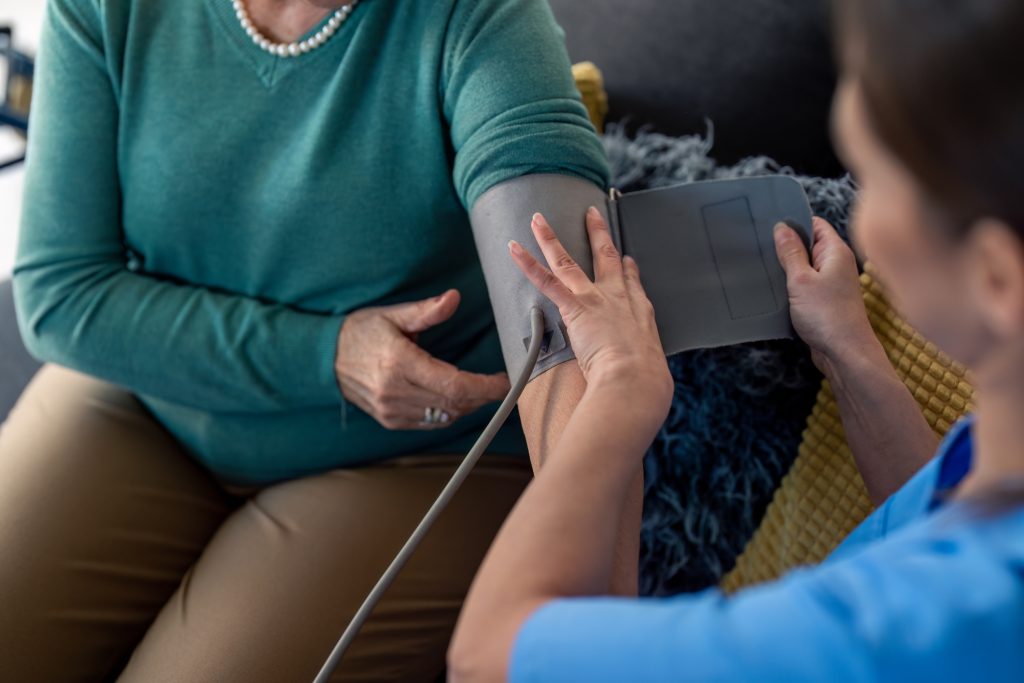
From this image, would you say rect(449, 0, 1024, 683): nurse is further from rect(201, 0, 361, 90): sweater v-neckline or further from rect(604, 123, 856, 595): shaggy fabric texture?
rect(201, 0, 361, 90): sweater v-neckline

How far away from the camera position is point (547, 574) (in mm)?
564

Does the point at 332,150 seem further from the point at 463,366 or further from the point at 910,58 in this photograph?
the point at 910,58

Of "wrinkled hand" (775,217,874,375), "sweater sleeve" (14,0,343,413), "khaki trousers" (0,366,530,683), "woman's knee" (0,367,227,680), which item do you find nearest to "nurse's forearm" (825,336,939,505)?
"wrinkled hand" (775,217,874,375)

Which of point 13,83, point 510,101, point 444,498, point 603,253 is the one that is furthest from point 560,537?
point 13,83

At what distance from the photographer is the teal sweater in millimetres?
868

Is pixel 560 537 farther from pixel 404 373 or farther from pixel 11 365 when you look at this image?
pixel 11 365

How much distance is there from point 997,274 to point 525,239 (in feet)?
1.39

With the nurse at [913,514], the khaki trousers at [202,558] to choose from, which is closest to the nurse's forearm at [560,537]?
the nurse at [913,514]

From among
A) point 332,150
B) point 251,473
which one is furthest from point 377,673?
point 332,150

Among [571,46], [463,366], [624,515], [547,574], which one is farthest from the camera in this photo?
[571,46]

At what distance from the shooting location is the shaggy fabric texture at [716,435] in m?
0.96

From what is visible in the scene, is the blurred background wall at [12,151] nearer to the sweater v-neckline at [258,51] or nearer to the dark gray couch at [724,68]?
the sweater v-neckline at [258,51]

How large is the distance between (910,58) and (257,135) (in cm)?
68

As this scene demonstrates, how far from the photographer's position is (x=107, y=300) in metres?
0.97
